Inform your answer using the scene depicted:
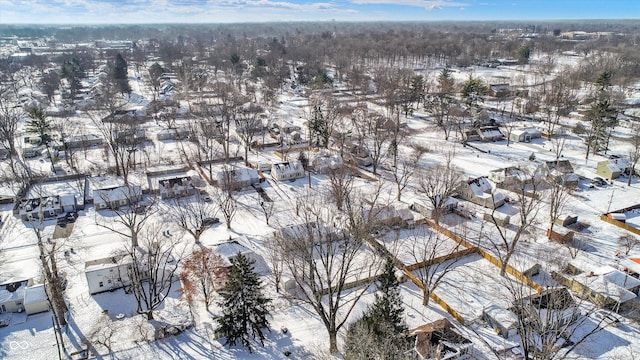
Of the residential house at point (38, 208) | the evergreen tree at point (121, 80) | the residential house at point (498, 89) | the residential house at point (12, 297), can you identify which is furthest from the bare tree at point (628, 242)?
the evergreen tree at point (121, 80)

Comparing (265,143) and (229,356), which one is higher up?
(265,143)

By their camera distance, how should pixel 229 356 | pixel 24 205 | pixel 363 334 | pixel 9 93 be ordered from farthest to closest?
pixel 9 93
pixel 24 205
pixel 229 356
pixel 363 334

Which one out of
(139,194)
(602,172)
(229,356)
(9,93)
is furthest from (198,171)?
(9,93)

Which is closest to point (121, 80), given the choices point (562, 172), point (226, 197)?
point (226, 197)

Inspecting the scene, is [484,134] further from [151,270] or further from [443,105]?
[151,270]

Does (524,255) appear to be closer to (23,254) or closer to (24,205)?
(23,254)

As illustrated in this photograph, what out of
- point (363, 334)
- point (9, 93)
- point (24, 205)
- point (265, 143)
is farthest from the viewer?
point (9, 93)

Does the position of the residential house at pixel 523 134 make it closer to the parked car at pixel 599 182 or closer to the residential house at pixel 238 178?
the parked car at pixel 599 182
